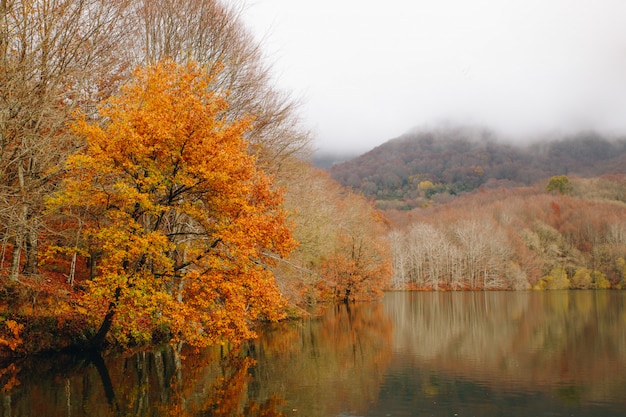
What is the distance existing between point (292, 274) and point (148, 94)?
14.8 meters

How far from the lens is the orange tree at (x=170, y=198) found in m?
16.2

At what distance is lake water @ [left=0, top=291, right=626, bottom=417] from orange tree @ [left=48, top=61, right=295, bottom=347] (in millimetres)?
2258

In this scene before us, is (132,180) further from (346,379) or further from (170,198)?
(346,379)

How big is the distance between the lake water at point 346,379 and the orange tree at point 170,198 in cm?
226

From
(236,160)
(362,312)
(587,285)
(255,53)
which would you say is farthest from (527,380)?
(587,285)

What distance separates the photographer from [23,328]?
1892 cm

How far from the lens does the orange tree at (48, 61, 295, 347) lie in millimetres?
16219

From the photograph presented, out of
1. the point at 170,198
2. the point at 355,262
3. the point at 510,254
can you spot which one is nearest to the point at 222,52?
the point at 170,198

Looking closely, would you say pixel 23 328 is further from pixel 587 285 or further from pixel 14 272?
pixel 587 285

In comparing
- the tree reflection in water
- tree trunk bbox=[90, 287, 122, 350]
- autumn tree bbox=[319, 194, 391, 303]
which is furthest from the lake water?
autumn tree bbox=[319, 194, 391, 303]

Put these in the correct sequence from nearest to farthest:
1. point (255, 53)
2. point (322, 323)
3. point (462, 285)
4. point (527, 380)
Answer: point (527, 380), point (255, 53), point (322, 323), point (462, 285)

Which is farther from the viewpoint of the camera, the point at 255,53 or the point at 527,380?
the point at 255,53

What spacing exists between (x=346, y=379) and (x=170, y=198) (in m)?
8.76

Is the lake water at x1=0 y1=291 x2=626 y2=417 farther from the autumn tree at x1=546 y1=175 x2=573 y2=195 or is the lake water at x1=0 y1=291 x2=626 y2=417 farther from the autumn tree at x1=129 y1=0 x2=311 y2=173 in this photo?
the autumn tree at x1=546 y1=175 x2=573 y2=195
